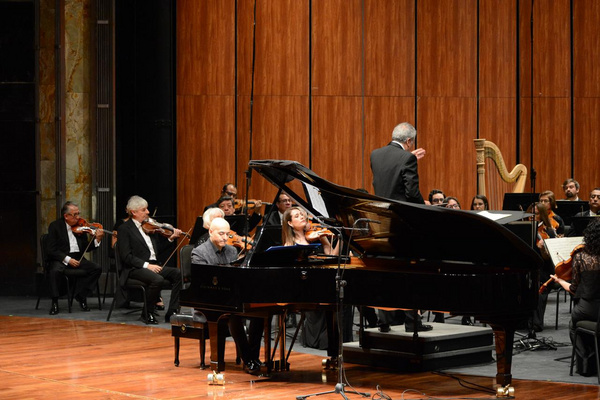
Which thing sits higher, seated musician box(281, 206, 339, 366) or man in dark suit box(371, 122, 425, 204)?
man in dark suit box(371, 122, 425, 204)

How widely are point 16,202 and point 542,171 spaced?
6.50 m

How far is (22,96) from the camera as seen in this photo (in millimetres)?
10281

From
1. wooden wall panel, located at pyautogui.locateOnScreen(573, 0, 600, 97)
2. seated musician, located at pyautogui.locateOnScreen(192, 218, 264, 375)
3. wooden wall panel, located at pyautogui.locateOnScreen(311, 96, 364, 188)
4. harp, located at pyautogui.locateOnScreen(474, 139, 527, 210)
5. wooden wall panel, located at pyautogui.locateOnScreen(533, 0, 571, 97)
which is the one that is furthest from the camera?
wooden wall panel, located at pyautogui.locateOnScreen(573, 0, 600, 97)

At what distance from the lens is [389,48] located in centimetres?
1145

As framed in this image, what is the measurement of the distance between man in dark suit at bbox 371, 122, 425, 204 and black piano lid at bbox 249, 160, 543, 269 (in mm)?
695

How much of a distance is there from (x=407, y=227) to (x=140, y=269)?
→ 366 centimetres

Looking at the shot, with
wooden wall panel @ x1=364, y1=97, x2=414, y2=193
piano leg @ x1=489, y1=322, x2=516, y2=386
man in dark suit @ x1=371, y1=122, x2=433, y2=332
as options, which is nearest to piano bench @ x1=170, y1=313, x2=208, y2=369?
man in dark suit @ x1=371, y1=122, x2=433, y2=332

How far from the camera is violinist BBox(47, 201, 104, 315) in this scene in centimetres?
902

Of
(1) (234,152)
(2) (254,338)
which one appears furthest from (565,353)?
(1) (234,152)

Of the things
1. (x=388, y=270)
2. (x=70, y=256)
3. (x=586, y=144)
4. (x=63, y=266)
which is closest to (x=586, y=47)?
(x=586, y=144)

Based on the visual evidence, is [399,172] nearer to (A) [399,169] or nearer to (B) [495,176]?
(A) [399,169]

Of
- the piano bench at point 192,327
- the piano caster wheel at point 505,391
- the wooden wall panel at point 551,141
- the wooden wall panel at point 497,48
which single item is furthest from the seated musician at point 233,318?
the wooden wall panel at point 551,141

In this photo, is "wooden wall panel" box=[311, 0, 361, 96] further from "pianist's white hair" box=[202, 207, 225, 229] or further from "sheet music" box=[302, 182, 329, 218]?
"sheet music" box=[302, 182, 329, 218]

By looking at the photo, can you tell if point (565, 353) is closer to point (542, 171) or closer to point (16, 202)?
point (542, 171)
